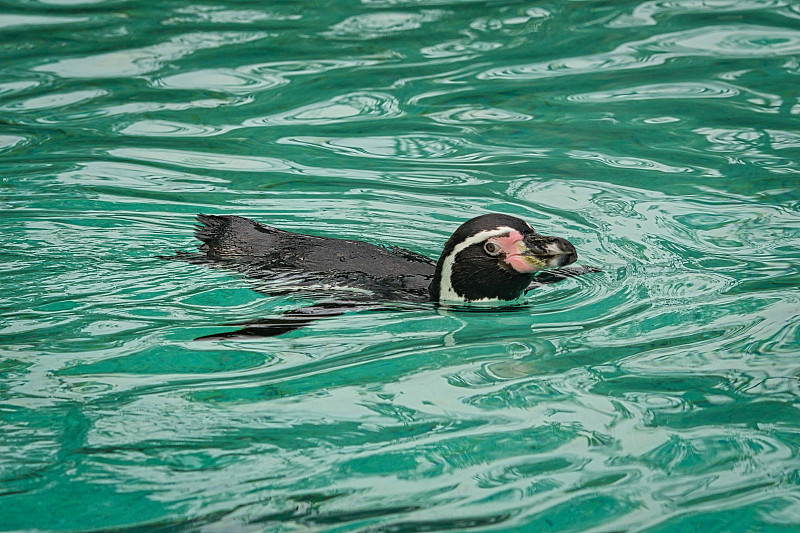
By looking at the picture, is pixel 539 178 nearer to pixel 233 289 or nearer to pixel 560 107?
pixel 560 107

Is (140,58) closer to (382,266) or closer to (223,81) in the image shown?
(223,81)

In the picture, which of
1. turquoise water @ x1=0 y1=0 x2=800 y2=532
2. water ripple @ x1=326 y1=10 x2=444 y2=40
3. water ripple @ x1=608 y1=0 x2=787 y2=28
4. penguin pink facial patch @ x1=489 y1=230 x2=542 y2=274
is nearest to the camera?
turquoise water @ x1=0 y1=0 x2=800 y2=532

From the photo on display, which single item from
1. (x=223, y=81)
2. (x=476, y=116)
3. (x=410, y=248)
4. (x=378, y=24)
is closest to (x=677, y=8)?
(x=378, y=24)

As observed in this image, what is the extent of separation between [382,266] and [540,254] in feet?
3.30

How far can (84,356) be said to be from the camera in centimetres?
573

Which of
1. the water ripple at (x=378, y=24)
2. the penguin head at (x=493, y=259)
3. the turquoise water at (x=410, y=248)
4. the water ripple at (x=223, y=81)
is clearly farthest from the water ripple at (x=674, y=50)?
the penguin head at (x=493, y=259)

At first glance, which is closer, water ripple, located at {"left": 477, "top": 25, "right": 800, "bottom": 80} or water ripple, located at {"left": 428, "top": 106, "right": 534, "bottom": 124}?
water ripple, located at {"left": 428, "top": 106, "right": 534, "bottom": 124}

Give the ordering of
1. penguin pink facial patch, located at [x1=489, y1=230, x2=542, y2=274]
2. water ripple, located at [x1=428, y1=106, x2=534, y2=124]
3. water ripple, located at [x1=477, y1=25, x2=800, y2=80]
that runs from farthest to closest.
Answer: water ripple, located at [x1=477, y1=25, x2=800, y2=80] < water ripple, located at [x1=428, y1=106, x2=534, y2=124] < penguin pink facial patch, located at [x1=489, y1=230, x2=542, y2=274]

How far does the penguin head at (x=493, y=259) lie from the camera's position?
5.89 meters

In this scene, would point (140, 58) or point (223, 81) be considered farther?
point (140, 58)

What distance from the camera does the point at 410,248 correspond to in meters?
7.48

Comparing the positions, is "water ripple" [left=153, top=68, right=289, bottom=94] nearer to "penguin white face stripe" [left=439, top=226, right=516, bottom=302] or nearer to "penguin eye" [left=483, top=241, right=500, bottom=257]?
"penguin white face stripe" [left=439, top=226, right=516, bottom=302]

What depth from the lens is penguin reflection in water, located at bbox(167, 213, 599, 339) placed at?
5969mm

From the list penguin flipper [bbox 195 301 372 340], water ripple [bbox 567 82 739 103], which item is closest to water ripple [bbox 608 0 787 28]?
water ripple [bbox 567 82 739 103]
